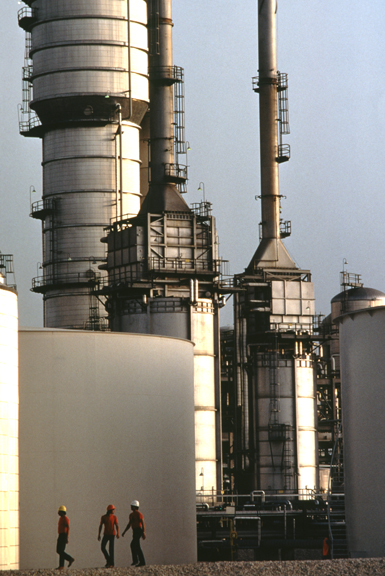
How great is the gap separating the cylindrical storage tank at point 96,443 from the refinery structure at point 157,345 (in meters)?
0.04

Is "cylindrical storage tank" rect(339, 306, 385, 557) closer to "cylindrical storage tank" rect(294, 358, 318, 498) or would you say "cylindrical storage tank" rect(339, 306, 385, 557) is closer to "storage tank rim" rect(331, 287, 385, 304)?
"cylindrical storage tank" rect(294, 358, 318, 498)

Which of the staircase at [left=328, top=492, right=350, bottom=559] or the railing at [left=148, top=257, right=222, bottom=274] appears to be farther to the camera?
the railing at [left=148, top=257, right=222, bottom=274]

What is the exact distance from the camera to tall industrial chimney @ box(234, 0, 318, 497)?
45.8 m

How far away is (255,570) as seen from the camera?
18.4 m

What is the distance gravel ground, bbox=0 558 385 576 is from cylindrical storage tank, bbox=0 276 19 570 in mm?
1635

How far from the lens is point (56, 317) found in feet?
164

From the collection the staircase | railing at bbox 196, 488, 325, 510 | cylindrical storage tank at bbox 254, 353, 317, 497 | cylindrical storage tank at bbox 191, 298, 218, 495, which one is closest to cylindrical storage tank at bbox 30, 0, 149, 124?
cylindrical storage tank at bbox 191, 298, 218, 495

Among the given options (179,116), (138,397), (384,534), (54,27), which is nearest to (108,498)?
(138,397)

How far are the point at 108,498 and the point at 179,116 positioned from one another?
86.0ft

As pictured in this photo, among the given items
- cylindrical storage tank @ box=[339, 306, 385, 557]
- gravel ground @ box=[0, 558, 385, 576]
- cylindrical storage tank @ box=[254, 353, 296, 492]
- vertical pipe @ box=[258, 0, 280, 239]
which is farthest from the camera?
vertical pipe @ box=[258, 0, 280, 239]

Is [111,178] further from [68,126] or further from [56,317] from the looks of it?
[56,317]

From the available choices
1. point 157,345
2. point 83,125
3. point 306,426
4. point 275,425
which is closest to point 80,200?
point 83,125

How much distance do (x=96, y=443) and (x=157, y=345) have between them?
3.16m

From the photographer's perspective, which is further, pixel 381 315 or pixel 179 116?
pixel 179 116
